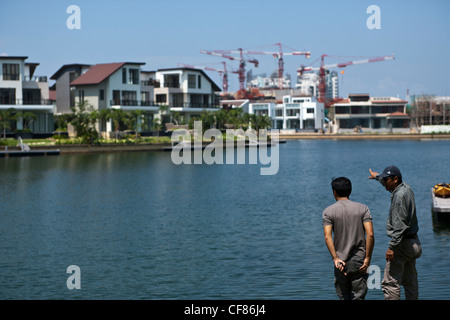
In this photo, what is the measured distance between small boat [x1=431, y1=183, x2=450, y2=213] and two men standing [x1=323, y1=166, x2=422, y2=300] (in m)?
13.9

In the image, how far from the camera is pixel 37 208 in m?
31.0

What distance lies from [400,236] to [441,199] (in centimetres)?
1612

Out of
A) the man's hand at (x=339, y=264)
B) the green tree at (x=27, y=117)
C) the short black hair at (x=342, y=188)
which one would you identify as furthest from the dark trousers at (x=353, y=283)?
the green tree at (x=27, y=117)

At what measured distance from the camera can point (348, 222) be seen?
8.18 meters

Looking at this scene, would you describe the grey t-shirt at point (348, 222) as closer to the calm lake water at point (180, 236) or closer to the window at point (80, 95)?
the calm lake water at point (180, 236)

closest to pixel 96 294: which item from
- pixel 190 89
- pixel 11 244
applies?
pixel 11 244

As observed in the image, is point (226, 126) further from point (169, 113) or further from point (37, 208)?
point (37, 208)

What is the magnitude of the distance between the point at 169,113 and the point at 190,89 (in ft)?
29.1

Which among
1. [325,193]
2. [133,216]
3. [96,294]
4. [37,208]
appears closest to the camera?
[96,294]

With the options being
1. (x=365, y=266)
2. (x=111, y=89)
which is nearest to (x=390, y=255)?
(x=365, y=266)

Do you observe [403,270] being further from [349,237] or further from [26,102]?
[26,102]

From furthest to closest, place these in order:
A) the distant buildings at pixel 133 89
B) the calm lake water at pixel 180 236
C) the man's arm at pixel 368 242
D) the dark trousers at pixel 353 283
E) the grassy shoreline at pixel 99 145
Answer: the distant buildings at pixel 133 89 → the grassy shoreline at pixel 99 145 → the calm lake water at pixel 180 236 → the dark trousers at pixel 353 283 → the man's arm at pixel 368 242

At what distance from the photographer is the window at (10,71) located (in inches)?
3076

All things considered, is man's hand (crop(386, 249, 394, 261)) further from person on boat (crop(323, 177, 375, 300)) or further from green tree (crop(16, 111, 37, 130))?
green tree (crop(16, 111, 37, 130))
